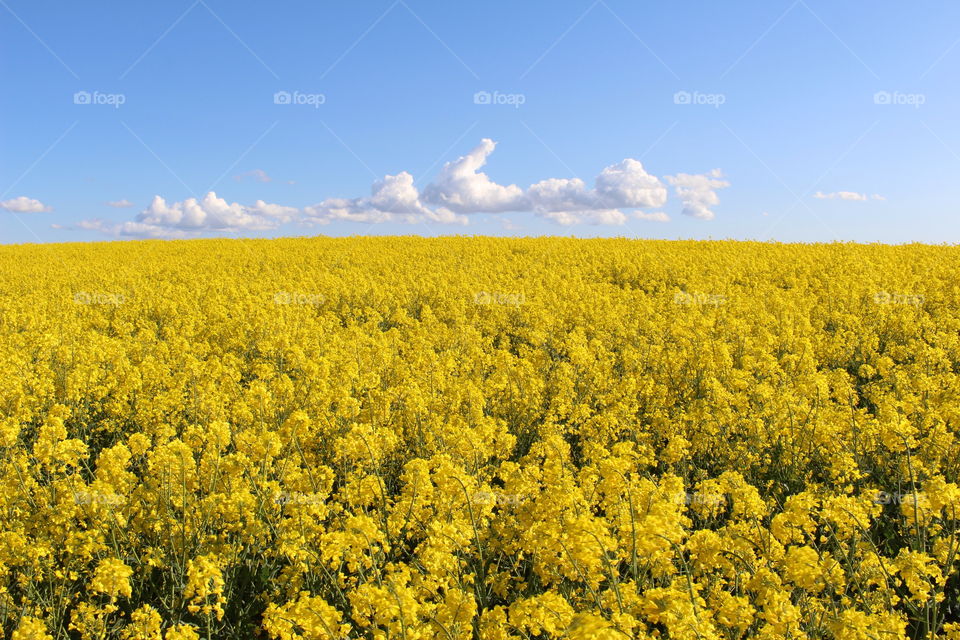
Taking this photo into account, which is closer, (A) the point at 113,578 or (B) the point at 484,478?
(A) the point at 113,578

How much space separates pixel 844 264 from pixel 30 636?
71.5ft

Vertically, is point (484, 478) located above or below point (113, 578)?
above

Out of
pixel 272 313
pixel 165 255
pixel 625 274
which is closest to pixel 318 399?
pixel 272 313

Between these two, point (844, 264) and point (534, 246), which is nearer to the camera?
point (844, 264)

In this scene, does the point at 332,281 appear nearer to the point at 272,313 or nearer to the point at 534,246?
the point at 272,313

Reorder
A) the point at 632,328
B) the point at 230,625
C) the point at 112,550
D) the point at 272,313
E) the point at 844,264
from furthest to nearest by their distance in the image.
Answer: the point at 844,264 → the point at 272,313 → the point at 632,328 → the point at 112,550 → the point at 230,625

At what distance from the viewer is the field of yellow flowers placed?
10.2 ft

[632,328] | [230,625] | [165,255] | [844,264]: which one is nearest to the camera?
[230,625]

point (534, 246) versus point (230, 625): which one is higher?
point (534, 246)

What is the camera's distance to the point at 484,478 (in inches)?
192

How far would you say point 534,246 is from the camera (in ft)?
93.0

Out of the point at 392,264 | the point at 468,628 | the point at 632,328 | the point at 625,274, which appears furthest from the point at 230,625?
the point at 392,264

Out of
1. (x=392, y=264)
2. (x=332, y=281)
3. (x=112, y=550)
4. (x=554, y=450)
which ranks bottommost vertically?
(x=112, y=550)

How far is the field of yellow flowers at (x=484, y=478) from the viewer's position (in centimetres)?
312
